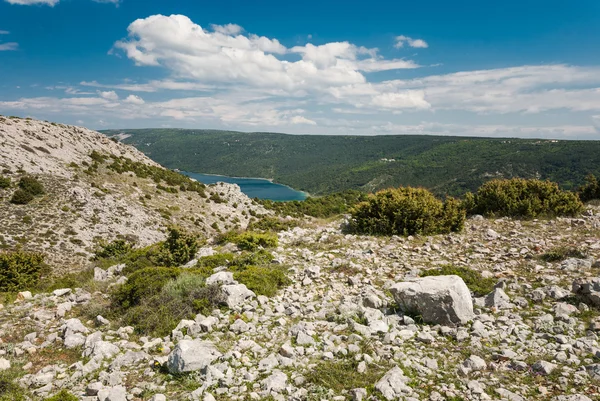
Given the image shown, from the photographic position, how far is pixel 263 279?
348 inches

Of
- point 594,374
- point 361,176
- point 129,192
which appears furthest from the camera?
point 361,176

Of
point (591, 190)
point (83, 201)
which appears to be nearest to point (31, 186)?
point (83, 201)

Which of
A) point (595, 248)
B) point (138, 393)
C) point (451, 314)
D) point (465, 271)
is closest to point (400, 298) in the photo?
point (451, 314)

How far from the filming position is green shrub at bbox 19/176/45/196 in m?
29.6

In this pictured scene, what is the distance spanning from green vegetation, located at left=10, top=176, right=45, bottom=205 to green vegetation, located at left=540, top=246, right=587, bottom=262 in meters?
37.9

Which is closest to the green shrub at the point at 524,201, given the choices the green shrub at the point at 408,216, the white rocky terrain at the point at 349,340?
the green shrub at the point at 408,216

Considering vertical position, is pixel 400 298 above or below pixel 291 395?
above

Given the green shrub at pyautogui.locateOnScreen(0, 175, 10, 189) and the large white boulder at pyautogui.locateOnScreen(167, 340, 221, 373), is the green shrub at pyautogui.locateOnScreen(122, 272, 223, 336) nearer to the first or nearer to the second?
the large white boulder at pyautogui.locateOnScreen(167, 340, 221, 373)

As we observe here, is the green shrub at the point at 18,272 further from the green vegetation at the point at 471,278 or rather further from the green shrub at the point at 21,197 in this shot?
the green shrub at the point at 21,197

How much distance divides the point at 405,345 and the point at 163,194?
43661 mm

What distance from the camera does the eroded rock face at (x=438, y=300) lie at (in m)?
6.34

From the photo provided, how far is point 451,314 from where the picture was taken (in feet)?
20.8

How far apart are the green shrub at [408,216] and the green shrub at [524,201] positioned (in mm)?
3013

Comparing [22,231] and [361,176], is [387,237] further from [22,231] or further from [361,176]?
[361,176]
